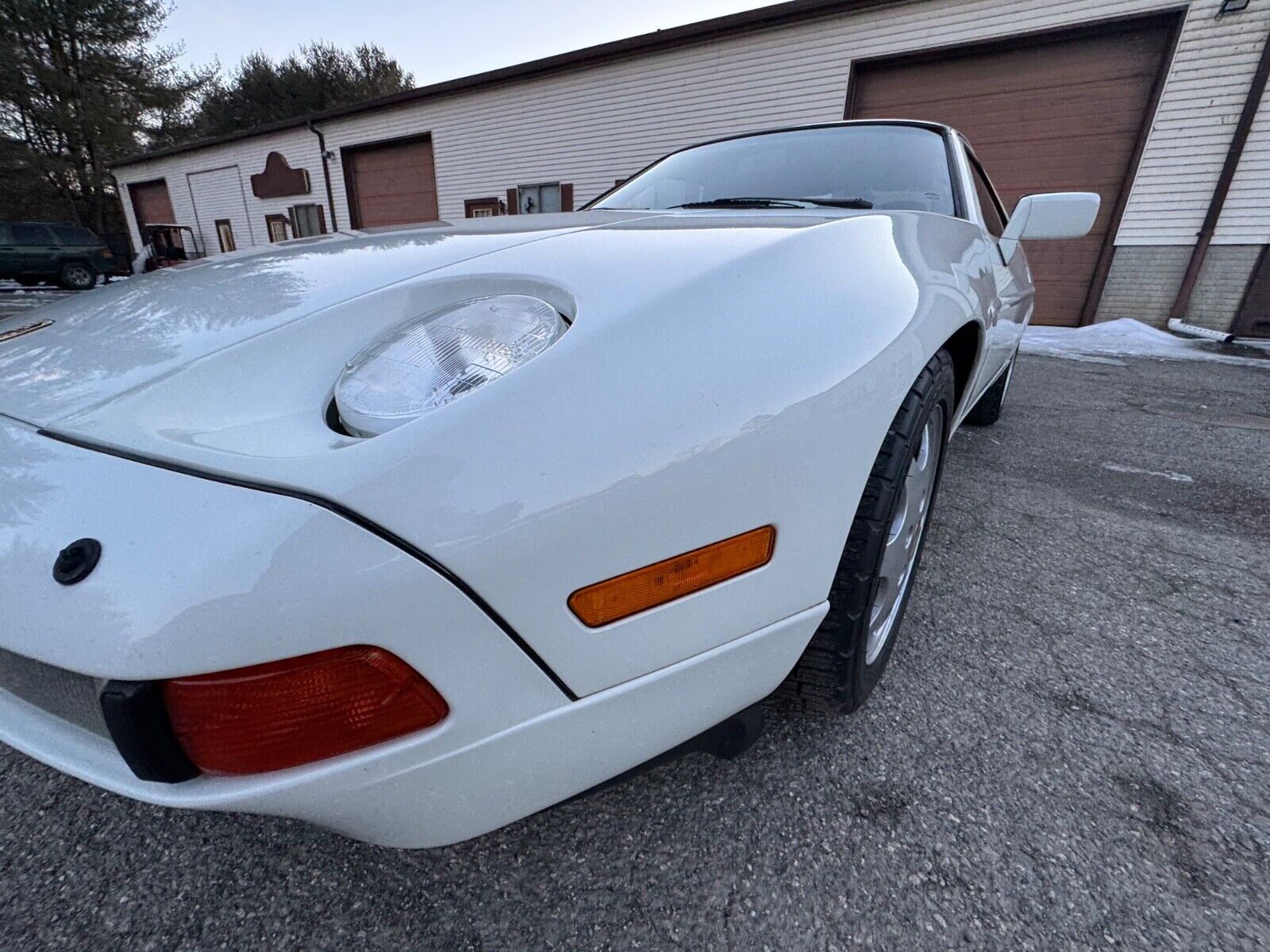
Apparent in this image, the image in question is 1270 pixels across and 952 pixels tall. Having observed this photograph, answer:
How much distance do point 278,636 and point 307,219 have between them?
18.0m

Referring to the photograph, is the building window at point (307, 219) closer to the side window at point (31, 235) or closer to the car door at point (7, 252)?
the side window at point (31, 235)

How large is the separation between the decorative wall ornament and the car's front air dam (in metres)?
17.6

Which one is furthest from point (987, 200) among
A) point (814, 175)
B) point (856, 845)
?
point (856, 845)

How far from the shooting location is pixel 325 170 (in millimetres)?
13906

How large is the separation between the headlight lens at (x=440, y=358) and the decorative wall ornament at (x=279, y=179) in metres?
17.5

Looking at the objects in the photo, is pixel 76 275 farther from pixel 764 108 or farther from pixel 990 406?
pixel 990 406

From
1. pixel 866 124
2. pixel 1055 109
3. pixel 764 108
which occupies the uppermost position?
pixel 764 108

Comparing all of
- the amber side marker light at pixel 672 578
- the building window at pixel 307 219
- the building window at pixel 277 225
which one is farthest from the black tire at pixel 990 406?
the building window at pixel 277 225

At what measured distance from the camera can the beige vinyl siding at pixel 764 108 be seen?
6309 millimetres

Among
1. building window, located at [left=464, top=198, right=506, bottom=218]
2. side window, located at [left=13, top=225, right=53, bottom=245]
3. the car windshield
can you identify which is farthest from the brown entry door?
side window, located at [left=13, top=225, right=53, bottom=245]

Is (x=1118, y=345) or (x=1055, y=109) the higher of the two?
(x=1055, y=109)

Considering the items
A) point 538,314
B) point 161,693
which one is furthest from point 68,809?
point 538,314

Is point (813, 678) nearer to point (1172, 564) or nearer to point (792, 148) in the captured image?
point (1172, 564)

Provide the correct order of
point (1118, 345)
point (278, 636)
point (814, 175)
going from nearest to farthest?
1. point (278, 636)
2. point (814, 175)
3. point (1118, 345)
